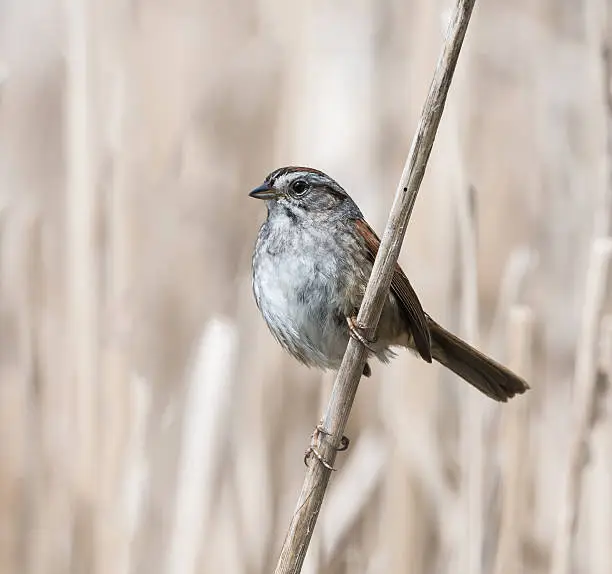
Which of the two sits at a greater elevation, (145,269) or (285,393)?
(145,269)

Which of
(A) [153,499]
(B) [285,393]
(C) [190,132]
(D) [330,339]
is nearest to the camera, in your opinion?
(D) [330,339]

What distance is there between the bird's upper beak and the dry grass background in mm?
252

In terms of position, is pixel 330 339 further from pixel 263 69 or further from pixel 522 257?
pixel 263 69

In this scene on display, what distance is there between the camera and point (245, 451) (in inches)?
88.0

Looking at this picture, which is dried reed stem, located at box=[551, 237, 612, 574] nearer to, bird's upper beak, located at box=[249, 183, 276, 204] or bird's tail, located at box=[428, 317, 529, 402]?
bird's tail, located at box=[428, 317, 529, 402]

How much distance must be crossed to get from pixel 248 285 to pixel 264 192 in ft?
1.42

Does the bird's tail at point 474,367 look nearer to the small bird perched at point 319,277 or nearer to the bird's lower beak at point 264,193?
the small bird perched at point 319,277

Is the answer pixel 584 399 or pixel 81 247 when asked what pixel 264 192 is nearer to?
pixel 81 247

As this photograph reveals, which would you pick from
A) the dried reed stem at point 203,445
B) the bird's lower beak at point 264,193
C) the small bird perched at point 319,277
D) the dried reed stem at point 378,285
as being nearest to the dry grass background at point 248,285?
the dried reed stem at point 203,445

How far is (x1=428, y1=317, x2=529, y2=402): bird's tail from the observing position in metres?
1.90

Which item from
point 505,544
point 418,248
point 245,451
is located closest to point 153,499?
point 245,451

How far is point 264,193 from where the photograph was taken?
1799 mm

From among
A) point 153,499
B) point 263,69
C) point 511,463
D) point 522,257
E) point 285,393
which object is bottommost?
point 153,499

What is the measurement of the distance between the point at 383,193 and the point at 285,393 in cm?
52
